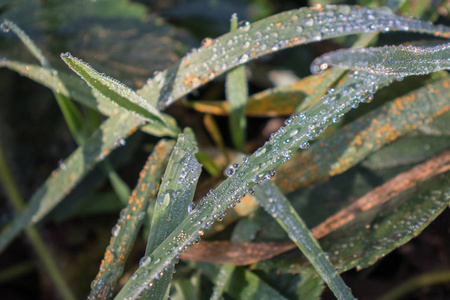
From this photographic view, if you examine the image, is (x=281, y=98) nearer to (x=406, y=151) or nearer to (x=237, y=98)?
(x=237, y=98)

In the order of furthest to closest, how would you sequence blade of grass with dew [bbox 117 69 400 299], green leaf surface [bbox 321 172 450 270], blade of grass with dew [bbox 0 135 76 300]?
blade of grass with dew [bbox 0 135 76 300], green leaf surface [bbox 321 172 450 270], blade of grass with dew [bbox 117 69 400 299]

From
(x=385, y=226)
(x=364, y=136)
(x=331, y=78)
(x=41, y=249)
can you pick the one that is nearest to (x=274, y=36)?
(x=331, y=78)

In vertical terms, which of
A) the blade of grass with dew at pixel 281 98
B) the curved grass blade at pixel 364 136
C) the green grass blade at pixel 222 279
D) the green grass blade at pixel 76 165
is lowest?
the green grass blade at pixel 222 279

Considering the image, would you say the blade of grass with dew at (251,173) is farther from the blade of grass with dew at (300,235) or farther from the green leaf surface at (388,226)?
the green leaf surface at (388,226)

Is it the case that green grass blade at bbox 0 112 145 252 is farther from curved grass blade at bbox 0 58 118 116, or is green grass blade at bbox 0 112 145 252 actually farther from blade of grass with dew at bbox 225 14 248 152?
blade of grass with dew at bbox 225 14 248 152

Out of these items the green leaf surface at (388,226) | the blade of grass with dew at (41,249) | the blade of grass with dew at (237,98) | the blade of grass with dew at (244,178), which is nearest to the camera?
the blade of grass with dew at (244,178)

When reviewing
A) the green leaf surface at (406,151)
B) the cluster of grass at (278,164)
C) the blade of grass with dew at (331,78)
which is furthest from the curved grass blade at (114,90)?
the green leaf surface at (406,151)

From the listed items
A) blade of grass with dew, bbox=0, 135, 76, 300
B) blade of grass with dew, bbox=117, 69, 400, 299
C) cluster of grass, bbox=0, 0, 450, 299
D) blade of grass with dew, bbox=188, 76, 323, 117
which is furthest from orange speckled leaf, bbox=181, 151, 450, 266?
blade of grass with dew, bbox=0, 135, 76, 300
